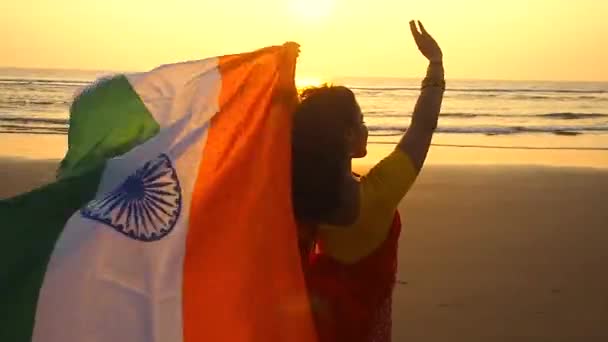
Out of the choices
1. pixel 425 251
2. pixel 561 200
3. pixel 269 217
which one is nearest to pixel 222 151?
pixel 269 217

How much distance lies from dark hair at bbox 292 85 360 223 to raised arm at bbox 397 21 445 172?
0.30 metres

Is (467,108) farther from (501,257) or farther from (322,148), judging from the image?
(322,148)

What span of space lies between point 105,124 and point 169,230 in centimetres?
47

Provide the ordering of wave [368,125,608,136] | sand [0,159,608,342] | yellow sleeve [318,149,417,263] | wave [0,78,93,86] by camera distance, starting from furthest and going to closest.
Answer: wave [0,78,93,86], wave [368,125,608,136], sand [0,159,608,342], yellow sleeve [318,149,417,263]

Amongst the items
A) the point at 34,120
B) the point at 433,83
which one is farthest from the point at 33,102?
the point at 433,83

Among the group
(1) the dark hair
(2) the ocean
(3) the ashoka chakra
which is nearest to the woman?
(1) the dark hair

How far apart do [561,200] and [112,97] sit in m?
10.5

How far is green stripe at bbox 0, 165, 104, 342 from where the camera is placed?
2.65 m

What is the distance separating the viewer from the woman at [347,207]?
109 inches

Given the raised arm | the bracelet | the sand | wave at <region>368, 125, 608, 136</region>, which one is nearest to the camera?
the raised arm

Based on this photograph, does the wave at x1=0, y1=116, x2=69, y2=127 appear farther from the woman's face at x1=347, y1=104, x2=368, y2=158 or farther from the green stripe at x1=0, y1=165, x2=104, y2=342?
the woman's face at x1=347, y1=104, x2=368, y2=158

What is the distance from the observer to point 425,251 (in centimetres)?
952

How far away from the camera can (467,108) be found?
29.8 m

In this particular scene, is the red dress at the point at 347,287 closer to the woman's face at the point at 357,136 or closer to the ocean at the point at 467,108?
the woman's face at the point at 357,136
